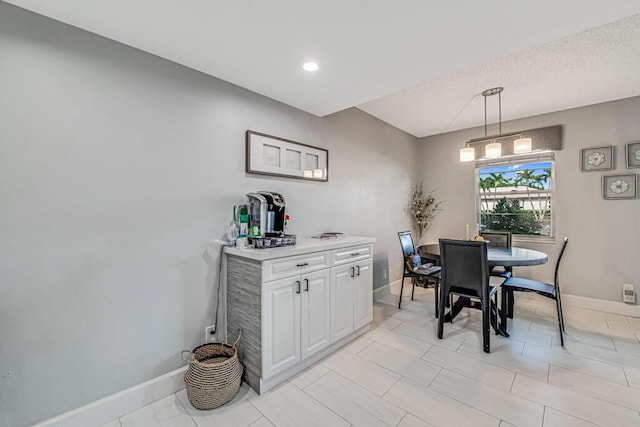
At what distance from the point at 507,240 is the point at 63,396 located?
426cm

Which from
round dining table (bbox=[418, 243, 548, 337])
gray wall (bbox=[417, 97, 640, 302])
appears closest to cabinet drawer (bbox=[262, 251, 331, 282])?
round dining table (bbox=[418, 243, 548, 337])

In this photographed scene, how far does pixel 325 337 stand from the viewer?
2.29 meters

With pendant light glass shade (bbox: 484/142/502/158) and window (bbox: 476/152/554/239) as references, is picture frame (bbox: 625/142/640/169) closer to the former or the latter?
window (bbox: 476/152/554/239)

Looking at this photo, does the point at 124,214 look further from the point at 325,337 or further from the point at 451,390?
the point at 451,390

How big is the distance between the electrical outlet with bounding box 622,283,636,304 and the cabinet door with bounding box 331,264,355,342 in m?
3.41

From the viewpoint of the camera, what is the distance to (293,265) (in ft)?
6.68

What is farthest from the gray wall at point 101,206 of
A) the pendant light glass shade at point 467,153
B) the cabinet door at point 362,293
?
the pendant light glass shade at point 467,153

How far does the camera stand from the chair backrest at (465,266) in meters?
2.38

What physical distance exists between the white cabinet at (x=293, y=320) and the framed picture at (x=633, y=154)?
3.89 metres

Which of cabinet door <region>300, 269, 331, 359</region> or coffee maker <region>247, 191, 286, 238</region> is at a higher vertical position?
coffee maker <region>247, 191, 286, 238</region>

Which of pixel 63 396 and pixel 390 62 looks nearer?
pixel 63 396

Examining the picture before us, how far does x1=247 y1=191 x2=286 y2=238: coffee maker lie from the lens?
213 centimetres

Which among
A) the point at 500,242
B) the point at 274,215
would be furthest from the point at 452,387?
the point at 500,242

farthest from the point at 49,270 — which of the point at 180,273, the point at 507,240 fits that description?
the point at 507,240
